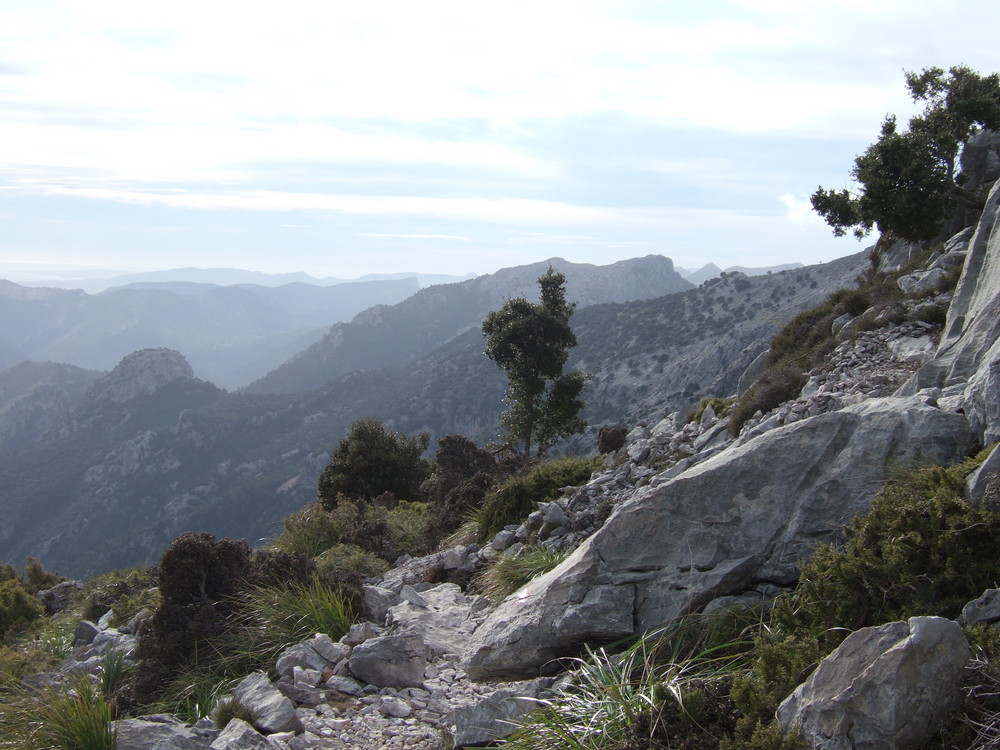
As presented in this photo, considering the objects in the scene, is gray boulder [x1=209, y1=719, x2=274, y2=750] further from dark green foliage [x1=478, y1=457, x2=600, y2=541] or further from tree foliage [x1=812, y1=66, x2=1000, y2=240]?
tree foliage [x1=812, y1=66, x2=1000, y2=240]

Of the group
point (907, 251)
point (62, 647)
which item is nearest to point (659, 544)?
point (62, 647)

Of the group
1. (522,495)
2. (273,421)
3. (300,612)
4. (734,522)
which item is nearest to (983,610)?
(734,522)

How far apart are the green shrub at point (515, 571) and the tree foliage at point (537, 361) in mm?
14676

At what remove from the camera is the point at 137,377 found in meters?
143

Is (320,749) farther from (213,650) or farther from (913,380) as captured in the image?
(913,380)

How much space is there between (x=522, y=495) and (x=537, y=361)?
1202 cm

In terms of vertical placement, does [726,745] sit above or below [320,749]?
above

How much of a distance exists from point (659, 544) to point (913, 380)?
12.8 ft

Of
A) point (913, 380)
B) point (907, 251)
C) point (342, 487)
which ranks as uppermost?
point (907, 251)

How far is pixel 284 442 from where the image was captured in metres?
123

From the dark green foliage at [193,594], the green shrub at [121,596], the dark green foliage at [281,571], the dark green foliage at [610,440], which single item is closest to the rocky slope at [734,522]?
the dark green foliage at [281,571]

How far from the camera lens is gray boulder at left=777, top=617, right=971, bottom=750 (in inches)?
137

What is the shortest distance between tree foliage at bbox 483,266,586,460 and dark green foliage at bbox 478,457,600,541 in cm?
1049

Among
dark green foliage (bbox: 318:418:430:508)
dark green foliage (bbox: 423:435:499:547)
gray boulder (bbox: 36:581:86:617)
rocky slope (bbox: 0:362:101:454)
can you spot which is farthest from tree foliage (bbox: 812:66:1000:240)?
rocky slope (bbox: 0:362:101:454)
